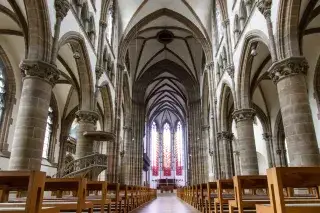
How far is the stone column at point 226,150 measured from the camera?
17.3 meters

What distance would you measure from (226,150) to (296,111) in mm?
9915

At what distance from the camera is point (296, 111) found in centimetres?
811

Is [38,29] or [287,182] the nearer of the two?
[287,182]

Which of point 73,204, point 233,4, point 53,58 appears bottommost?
point 73,204

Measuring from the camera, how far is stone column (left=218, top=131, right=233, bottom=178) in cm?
1731

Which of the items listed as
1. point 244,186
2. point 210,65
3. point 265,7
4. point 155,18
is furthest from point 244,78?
point 155,18

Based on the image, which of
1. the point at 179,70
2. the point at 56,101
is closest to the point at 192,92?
the point at 179,70

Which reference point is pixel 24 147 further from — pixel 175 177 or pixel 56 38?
pixel 175 177

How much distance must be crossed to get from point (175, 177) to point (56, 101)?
106ft

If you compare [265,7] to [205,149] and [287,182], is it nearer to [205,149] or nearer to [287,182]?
[287,182]

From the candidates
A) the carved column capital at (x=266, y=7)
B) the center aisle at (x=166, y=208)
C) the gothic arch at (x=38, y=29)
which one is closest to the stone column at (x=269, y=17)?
the carved column capital at (x=266, y=7)

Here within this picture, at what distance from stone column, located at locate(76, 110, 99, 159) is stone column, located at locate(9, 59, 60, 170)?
4631 millimetres

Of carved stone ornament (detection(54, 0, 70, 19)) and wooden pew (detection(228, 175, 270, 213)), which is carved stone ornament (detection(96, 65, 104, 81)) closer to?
carved stone ornament (detection(54, 0, 70, 19))

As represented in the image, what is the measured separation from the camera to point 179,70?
31359 millimetres
